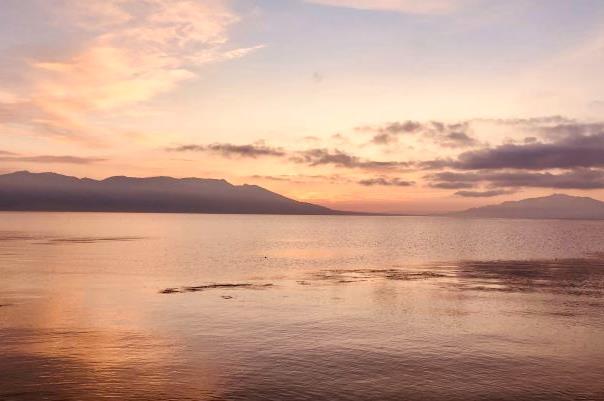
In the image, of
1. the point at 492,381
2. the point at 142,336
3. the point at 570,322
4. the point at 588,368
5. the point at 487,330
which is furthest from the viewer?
the point at 570,322

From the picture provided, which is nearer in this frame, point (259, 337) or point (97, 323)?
point (259, 337)

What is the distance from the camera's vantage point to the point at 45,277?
70000 mm

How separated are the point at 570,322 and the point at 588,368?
47.8 feet

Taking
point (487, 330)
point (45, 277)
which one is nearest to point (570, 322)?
point (487, 330)

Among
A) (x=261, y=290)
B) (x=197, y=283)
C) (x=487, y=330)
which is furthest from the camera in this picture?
(x=197, y=283)

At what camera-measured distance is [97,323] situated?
42188 millimetres

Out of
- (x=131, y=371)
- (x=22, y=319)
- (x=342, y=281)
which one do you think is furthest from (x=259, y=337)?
(x=342, y=281)

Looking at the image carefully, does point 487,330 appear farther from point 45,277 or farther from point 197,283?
point 45,277

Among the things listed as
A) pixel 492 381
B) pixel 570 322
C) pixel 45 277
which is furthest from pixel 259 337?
pixel 45 277

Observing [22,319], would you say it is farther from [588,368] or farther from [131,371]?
[588,368]

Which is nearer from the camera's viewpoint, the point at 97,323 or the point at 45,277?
the point at 97,323

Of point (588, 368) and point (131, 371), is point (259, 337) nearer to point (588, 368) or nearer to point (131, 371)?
point (131, 371)

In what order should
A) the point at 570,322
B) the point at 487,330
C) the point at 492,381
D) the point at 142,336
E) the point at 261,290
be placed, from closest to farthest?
the point at 492,381 < the point at 142,336 < the point at 487,330 < the point at 570,322 < the point at 261,290

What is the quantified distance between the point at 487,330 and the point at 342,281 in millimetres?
31528
